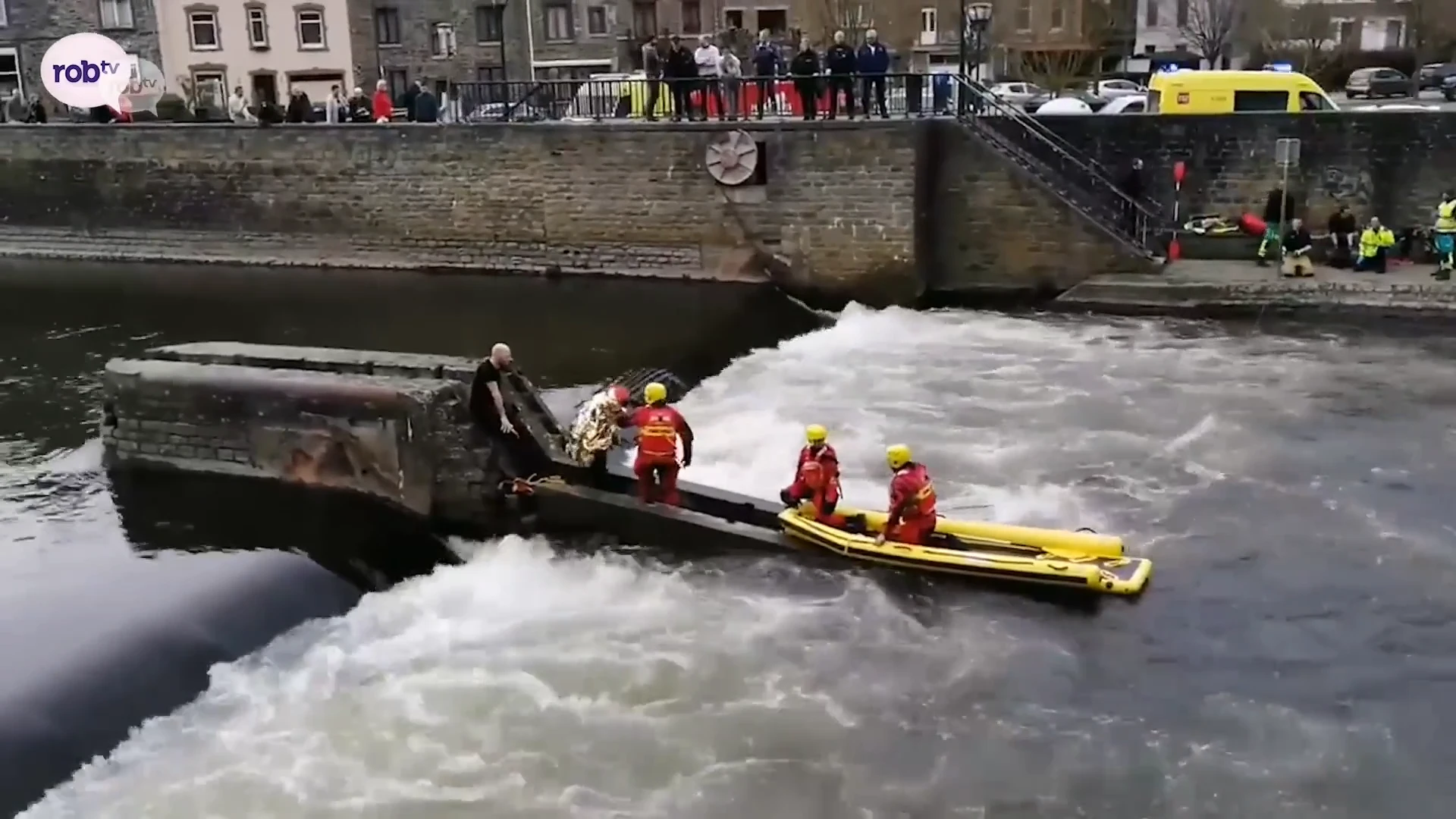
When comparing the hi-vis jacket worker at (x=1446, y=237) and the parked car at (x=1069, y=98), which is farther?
the parked car at (x=1069, y=98)

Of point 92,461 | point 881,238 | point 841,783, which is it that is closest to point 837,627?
point 841,783

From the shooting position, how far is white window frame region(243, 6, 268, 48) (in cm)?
4288

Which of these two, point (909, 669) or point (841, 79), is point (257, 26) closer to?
point (841, 79)

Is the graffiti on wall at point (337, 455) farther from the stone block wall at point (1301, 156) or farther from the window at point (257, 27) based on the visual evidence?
the window at point (257, 27)

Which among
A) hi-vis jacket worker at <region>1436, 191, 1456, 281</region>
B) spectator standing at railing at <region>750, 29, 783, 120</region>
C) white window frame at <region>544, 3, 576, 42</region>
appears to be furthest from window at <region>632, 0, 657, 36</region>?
hi-vis jacket worker at <region>1436, 191, 1456, 281</region>

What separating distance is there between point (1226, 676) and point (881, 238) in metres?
14.8

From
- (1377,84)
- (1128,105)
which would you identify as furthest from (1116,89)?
(1128,105)

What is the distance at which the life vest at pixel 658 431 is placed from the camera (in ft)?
40.7

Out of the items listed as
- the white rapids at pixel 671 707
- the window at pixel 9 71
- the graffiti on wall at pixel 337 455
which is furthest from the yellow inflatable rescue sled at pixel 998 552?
the window at pixel 9 71

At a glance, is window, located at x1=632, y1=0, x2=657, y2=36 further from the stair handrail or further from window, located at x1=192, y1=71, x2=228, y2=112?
the stair handrail

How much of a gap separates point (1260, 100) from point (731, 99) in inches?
393

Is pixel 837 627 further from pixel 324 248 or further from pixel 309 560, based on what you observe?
pixel 324 248

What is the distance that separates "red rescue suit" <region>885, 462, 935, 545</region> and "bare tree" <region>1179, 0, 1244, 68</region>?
135 ft

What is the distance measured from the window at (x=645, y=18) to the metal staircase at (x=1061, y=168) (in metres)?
23.6
